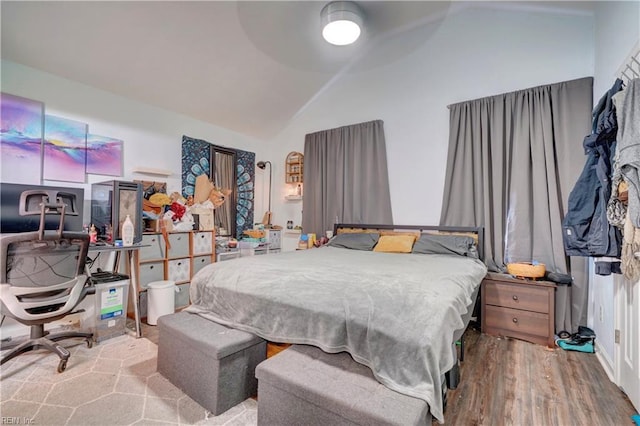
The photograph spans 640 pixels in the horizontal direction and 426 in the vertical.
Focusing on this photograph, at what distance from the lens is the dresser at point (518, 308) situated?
A: 2516mm

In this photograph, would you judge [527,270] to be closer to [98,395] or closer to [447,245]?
[447,245]

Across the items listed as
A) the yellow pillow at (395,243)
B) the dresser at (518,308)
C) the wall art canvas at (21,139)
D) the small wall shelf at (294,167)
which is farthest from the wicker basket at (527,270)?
the wall art canvas at (21,139)

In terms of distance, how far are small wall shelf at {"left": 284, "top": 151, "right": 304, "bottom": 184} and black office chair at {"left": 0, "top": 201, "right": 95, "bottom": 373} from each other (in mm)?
3084

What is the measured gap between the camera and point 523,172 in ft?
9.65

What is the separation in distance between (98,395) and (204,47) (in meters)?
3.04

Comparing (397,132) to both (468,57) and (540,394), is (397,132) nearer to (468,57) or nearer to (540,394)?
(468,57)

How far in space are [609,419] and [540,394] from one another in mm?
304

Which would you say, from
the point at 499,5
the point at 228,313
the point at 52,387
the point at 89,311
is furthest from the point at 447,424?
the point at 499,5

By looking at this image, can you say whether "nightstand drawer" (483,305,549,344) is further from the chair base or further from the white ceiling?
the chair base

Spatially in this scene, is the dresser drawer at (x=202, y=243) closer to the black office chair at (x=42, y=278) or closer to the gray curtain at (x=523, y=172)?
the black office chair at (x=42, y=278)

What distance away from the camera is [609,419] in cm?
158

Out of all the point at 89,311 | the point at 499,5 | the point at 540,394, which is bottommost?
the point at 540,394

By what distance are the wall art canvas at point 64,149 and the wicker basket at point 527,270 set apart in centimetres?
427

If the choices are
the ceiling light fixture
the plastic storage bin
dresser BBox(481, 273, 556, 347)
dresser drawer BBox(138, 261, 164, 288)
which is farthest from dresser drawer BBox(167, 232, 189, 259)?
dresser BBox(481, 273, 556, 347)
